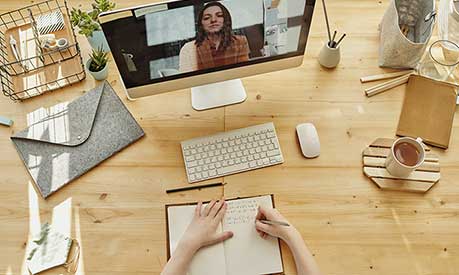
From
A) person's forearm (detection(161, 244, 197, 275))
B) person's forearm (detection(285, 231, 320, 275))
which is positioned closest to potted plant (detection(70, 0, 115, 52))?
person's forearm (detection(161, 244, 197, 275))

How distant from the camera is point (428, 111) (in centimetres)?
117

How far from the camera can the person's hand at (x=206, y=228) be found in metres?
1.00

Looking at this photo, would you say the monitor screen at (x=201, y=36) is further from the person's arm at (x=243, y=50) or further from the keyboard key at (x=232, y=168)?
the keyboard key at (x=232, y=168)

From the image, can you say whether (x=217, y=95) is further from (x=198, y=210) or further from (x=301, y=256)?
(x=301, y=256)

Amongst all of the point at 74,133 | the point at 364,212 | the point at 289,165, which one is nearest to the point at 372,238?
the point at 364,212

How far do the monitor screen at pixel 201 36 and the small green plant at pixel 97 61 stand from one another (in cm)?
20

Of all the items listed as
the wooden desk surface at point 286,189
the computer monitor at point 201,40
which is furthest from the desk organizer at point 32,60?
the computer monitor at point 201,40

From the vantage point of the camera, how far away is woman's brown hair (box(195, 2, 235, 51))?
94cm

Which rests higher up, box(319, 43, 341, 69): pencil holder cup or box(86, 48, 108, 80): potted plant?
box(86, 48, 108, 80): potted plant

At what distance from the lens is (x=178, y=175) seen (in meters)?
1.11

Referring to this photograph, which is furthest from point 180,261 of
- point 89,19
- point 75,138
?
point 89,19

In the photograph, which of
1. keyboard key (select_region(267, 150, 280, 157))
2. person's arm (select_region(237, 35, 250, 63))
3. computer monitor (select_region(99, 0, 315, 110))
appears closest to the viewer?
computer monitor (select_region(99, 0, 315, 110))

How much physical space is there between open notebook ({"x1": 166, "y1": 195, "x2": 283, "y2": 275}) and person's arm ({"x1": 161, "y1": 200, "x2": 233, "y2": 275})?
1 cm

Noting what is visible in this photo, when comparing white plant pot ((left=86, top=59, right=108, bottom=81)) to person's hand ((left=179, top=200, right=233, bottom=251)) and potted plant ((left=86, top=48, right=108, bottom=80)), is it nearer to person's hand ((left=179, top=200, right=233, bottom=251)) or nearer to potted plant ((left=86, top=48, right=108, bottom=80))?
potted plant ((left=86, top=48, right=108, bottom=80))
